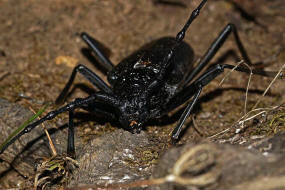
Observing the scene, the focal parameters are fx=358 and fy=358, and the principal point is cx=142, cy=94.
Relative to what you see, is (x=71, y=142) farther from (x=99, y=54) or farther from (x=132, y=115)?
(x=99, y=54)

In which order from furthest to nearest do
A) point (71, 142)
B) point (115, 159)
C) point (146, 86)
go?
point (146, 86) → point (71, 142) → point (115, 159)

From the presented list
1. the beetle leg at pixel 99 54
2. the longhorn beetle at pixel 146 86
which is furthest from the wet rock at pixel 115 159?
the beetle leg at pixel 99 54

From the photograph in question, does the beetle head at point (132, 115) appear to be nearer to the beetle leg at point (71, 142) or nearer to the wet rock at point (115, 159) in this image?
the wet rock at point (115, 159)

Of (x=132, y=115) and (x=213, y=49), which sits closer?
(x=132, y=115)

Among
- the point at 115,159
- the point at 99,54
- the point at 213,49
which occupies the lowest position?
the point at 115,159

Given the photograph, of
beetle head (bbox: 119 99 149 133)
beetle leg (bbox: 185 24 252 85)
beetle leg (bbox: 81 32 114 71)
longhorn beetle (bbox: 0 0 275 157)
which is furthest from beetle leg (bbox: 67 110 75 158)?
beetle leg (bbox: 185 24 252 85)

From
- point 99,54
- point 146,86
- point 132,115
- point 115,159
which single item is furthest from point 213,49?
point 115,159
